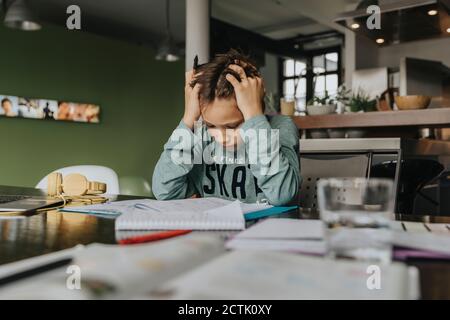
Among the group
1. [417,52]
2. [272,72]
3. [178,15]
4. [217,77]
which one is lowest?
[217,77]

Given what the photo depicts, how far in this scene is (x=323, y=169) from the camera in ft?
5.59

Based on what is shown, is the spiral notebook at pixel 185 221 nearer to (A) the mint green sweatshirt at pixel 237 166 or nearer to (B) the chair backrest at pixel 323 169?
(A) the mint green sweatshirt at pixel 237 166

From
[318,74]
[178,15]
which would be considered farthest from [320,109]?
[318,74]

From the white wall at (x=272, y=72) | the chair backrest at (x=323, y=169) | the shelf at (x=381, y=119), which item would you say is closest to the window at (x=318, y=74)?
the white wall at (x=272, y=72)

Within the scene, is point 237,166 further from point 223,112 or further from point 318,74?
point 318,74

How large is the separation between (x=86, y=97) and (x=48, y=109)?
0.67 m

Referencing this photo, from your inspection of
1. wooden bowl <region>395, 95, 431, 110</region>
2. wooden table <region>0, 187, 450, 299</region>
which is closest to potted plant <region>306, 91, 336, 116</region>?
wooden bowl <region>395, 95, 431, 110</region>

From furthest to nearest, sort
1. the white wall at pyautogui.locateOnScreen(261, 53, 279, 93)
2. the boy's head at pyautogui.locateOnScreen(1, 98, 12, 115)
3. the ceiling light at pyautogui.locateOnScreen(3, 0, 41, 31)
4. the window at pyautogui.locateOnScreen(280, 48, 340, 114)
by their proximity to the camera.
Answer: the white wall at pyautogui.locateOnScreen(261, 53, 279, 93) → the window at pyautogui.locateOnScreen(280, 48, 340, 114) → the boy's head at pyautogui.locateOnScreen(1, 98, 12, 115) → the ceiling light at pyautogui.locateOnScreen(3, 0, 41, 31)

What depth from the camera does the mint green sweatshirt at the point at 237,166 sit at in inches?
44.8

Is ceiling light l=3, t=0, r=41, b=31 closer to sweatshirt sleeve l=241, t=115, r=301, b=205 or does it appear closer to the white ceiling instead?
the white ceiling

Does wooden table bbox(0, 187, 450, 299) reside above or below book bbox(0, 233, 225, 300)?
below

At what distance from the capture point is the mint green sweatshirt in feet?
3.73

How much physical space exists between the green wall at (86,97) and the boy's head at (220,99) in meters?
5.08

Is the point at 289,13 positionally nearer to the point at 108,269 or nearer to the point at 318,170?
the point at 318,170
